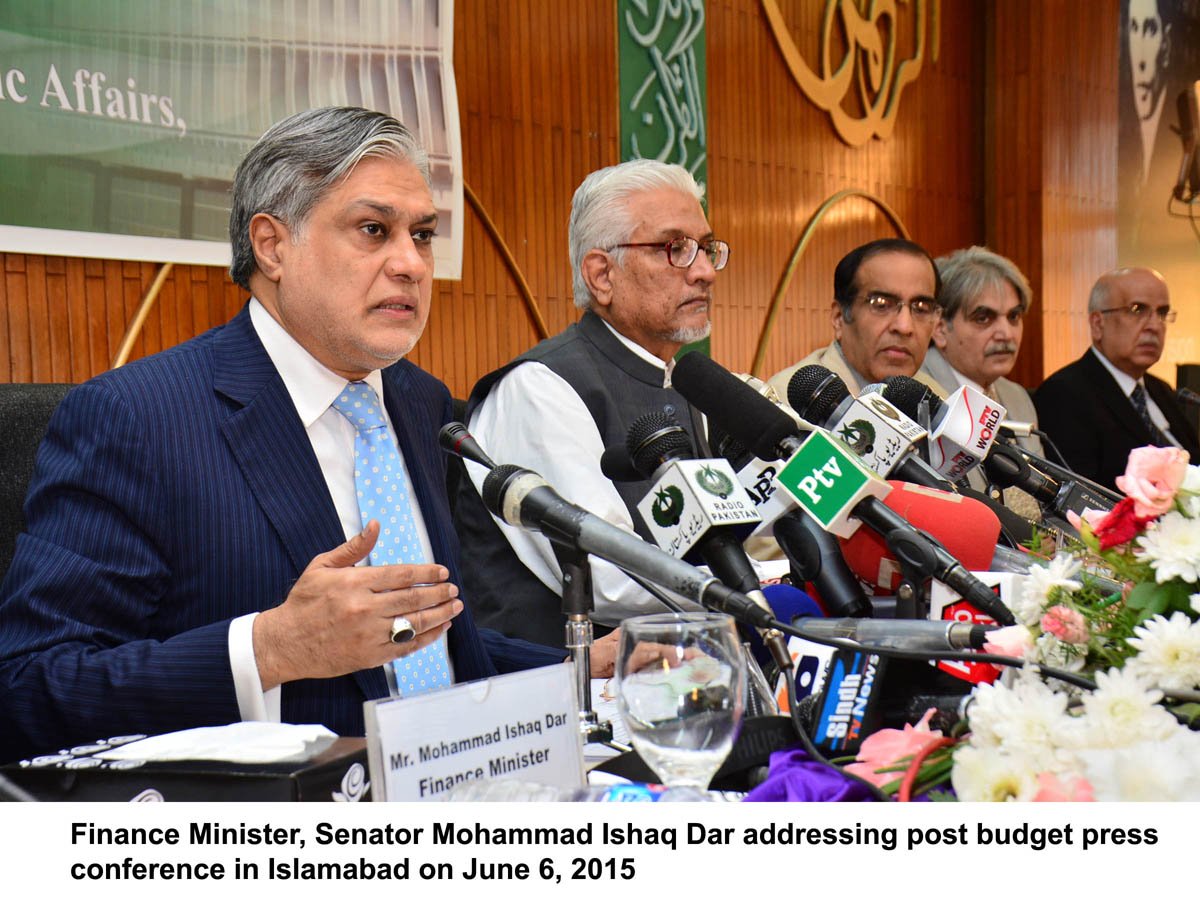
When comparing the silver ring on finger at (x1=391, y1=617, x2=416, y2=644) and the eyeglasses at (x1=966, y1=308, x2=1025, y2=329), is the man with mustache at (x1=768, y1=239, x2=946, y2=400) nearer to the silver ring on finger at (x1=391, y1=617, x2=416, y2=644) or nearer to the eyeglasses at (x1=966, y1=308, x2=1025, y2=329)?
the eyeglasses at (x1=966, y1=308, x2=1025, y2=329)

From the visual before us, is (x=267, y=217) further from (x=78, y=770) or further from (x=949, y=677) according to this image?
(x=949, y=677)

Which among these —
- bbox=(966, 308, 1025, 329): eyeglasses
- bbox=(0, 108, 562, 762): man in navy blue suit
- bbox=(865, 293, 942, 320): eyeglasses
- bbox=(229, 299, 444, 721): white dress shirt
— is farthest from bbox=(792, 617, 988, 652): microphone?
bbox=(966, 308, 1025, 329): eyeglasses

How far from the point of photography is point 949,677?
124 centimetres

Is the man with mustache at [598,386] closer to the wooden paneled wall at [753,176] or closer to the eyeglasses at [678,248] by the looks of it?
the eyeglasses at [678,248]

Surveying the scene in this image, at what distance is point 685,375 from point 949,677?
1.97ft

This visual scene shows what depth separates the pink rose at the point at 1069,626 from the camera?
1053 mm

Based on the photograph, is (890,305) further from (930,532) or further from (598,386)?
(930,532)

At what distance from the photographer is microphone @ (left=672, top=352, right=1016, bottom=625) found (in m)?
1.34

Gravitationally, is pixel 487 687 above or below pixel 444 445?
below

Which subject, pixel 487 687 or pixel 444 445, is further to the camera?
pixel 444 445

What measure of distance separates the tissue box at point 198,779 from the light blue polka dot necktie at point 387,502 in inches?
26.1

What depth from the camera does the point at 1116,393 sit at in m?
5.16

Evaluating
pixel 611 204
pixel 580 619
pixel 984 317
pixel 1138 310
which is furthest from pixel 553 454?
pixel 1138 310

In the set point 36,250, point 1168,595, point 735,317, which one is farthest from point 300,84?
point 1168,595
